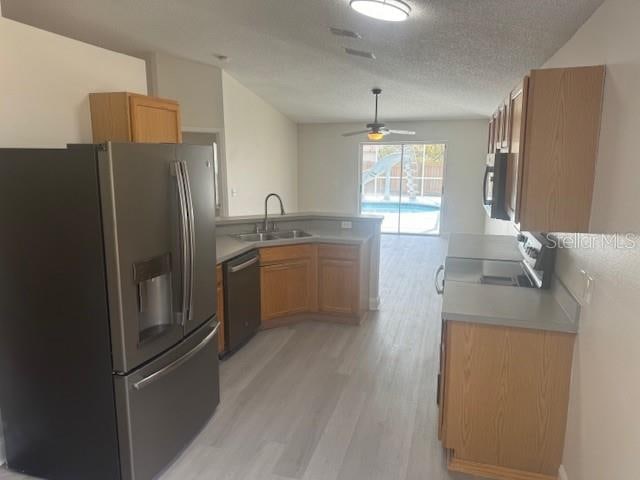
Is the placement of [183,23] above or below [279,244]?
above

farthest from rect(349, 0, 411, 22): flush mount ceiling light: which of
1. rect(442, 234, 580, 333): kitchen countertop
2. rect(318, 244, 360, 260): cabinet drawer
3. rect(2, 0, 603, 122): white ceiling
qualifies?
rect(318, 244, 360, 260): cabinet drawer

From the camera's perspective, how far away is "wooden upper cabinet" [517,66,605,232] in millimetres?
1757

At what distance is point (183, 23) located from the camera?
4.07m

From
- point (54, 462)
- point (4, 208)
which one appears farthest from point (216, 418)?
point (4, 208)

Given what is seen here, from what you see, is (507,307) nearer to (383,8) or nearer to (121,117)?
(383,8)

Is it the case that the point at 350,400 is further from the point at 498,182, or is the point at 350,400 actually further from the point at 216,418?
the point at 498,182

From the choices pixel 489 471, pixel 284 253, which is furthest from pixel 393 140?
pixel 489 471

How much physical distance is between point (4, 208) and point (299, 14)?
2.28 m

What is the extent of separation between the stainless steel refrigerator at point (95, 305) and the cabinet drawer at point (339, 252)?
200cm

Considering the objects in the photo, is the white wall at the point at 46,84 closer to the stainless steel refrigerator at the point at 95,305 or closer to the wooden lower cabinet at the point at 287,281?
the stainless steel refrigerator at the point at 95,305

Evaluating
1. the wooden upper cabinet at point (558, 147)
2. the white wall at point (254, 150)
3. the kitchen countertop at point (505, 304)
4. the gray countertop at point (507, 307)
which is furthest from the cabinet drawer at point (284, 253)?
the white wall at point (254, 150)

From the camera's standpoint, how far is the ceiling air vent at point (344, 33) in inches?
127

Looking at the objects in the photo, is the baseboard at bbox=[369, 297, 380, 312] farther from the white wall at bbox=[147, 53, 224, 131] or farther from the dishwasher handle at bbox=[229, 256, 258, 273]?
the white wall at bbox=[147, 53, 224, 131]

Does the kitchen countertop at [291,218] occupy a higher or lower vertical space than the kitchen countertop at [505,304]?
higher
